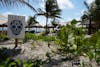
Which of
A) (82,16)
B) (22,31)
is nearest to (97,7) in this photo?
(82,16)

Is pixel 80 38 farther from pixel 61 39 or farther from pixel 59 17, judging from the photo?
pixel 59 17

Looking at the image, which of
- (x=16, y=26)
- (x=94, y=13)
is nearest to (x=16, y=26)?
(x=16, y=26)

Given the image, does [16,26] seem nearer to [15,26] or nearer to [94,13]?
[15,26]

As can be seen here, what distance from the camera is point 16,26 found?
34.1 ft

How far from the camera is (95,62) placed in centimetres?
661

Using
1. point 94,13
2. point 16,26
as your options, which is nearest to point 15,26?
point 16,26

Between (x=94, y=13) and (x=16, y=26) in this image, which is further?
(x=94, y=13)

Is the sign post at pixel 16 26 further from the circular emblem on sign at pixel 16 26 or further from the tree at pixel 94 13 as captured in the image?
the tree at pixel 94 13

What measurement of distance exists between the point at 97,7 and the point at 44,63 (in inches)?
1400

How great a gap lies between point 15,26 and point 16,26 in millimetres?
41

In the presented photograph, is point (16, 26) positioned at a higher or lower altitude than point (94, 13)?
higher

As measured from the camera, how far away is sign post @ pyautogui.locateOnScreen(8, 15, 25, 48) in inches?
404

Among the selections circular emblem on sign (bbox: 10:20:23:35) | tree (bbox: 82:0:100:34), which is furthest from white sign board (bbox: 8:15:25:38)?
tree (bbox: 82:0:100:34)

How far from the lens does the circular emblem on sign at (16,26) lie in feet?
33.8
